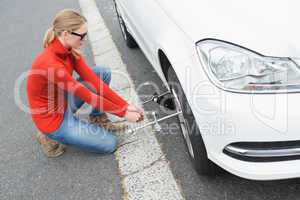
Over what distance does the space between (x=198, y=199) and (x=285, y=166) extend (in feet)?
2.06

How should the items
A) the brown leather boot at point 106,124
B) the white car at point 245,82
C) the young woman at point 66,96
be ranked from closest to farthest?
the white car at point 245,82 → the young woman at point 66,96 → the brown leather boot at point 106,124

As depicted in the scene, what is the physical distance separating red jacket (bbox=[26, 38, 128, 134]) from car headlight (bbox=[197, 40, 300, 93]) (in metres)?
0.98

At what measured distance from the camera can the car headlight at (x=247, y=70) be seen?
1925mm

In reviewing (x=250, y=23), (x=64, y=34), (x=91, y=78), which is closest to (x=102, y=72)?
(x=91, y=78)

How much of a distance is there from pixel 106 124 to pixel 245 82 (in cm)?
156

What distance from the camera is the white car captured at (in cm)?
190

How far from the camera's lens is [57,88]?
2891 millimetres

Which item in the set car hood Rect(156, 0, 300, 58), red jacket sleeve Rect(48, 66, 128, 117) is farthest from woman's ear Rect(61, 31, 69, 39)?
car hood Rect(156, 0, 300, 58)

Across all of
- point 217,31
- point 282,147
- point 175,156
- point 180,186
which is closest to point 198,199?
point 180,186

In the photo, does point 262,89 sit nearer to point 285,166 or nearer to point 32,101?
point 285,166

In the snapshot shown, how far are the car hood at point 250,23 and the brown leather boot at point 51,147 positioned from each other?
1.45 m

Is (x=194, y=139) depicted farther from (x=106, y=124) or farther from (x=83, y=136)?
(x=106, y=124)

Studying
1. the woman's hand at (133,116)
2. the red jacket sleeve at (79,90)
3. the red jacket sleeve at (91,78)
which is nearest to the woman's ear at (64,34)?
the red jacket sleeve at (79,90)

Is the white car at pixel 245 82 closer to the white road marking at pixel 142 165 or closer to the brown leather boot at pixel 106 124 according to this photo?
the white road marking at pixel 142 165
